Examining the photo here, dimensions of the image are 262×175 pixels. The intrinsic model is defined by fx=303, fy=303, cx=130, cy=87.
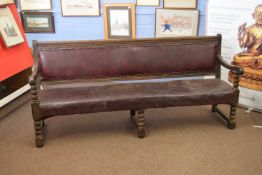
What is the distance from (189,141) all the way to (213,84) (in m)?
0.73

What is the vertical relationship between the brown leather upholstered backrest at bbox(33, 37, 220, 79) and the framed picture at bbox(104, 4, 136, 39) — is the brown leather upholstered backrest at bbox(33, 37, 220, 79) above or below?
below

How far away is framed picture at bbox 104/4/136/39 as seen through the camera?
456 centimetres

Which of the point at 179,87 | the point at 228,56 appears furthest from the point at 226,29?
the point at 179,87

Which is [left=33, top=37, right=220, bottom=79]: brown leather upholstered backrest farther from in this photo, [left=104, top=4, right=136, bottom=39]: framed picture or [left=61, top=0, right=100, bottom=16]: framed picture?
[left=61, top=0, right=100, bottom=16]: framed picture

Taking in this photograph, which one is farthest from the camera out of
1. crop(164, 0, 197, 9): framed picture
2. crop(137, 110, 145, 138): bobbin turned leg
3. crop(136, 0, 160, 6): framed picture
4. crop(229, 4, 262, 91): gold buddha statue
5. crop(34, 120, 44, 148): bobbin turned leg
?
crop(136, 0, 160, 6): framed picture

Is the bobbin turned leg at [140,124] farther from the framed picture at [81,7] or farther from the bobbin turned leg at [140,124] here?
the framed picture at [81,7]

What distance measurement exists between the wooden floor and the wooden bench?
0.61ft

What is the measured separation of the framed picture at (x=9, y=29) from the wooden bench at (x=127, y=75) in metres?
0.80

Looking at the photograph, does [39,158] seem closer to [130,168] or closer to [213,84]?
[130,168]

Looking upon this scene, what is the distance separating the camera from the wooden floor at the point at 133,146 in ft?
9.01

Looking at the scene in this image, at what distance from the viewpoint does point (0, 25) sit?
12.8ft

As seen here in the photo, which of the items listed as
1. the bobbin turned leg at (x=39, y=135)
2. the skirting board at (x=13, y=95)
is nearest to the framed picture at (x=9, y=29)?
the skirting board at (x=13, y=95)

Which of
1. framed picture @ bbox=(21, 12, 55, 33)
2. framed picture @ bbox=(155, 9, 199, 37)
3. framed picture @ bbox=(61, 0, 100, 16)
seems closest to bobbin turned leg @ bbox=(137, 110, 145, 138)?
framed picture @ bbox=(155, 9, 199, 37)

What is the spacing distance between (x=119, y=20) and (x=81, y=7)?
0.64 m
